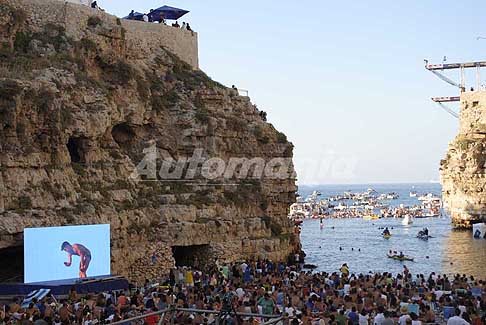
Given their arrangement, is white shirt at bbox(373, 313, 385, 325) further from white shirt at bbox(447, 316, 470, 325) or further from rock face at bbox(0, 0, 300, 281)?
rock face at bbox(0, 0, 300, 281)

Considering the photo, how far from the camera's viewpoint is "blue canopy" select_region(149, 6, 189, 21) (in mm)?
41469

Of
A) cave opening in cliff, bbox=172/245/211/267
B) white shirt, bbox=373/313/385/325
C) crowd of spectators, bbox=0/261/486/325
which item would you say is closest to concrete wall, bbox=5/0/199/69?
cave opening in cliff, bbox=172/245/211/267

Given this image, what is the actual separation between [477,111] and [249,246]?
45657mm

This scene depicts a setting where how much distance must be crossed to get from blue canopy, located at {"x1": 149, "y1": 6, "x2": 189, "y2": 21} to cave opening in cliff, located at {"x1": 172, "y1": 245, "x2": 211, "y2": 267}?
51.8ft

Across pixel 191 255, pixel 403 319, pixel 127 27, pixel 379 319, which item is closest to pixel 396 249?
pixel 191 255

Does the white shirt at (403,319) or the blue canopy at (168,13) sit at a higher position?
the blue canopy at (168,13)

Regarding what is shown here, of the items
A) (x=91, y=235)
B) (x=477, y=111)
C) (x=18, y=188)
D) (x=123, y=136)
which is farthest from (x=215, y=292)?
(x=477, y=111)

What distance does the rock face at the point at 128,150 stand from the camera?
2664cm

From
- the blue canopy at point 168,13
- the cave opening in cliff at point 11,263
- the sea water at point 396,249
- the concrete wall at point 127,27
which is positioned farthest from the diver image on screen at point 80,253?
the sea water at point 396,249

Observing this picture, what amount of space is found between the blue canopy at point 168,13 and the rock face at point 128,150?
4.03 metres

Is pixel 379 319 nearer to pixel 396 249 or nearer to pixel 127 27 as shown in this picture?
pixel 127 27

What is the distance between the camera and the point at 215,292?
22.2m

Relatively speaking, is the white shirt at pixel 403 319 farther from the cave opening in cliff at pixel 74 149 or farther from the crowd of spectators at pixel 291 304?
the cave opening in cliff at pixel 74 149

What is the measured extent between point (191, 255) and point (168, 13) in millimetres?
16713
